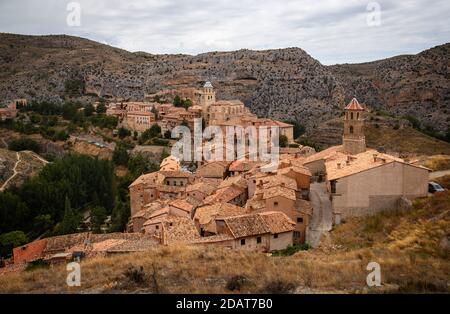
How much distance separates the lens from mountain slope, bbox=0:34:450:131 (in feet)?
284

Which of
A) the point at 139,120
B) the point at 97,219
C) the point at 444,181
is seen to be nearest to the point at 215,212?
the point at 444,181

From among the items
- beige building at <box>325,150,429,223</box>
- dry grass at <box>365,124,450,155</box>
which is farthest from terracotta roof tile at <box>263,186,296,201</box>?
dry grass at <box>365,124,450,155</box>

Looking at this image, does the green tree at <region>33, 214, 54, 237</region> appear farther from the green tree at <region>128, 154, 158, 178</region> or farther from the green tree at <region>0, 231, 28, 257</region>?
the green tree at <region>128, 154, 158, 178</region>

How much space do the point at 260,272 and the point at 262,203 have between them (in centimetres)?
1201

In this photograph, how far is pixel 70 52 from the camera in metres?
125

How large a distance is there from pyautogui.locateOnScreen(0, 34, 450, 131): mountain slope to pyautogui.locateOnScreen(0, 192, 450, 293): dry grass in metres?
65.1

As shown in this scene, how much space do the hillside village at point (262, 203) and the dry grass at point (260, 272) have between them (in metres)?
3.87

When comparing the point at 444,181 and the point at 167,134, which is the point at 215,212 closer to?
the point at 444,181

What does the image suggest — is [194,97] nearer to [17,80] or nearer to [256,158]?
[256,158]

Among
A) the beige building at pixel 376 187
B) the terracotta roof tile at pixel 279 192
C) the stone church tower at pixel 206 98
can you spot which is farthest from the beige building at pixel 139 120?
the beige building at pixel 376 187

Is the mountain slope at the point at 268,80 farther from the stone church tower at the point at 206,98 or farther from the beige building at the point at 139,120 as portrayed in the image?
the beige building at the point at 139,120

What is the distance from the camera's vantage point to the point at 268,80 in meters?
94.0
